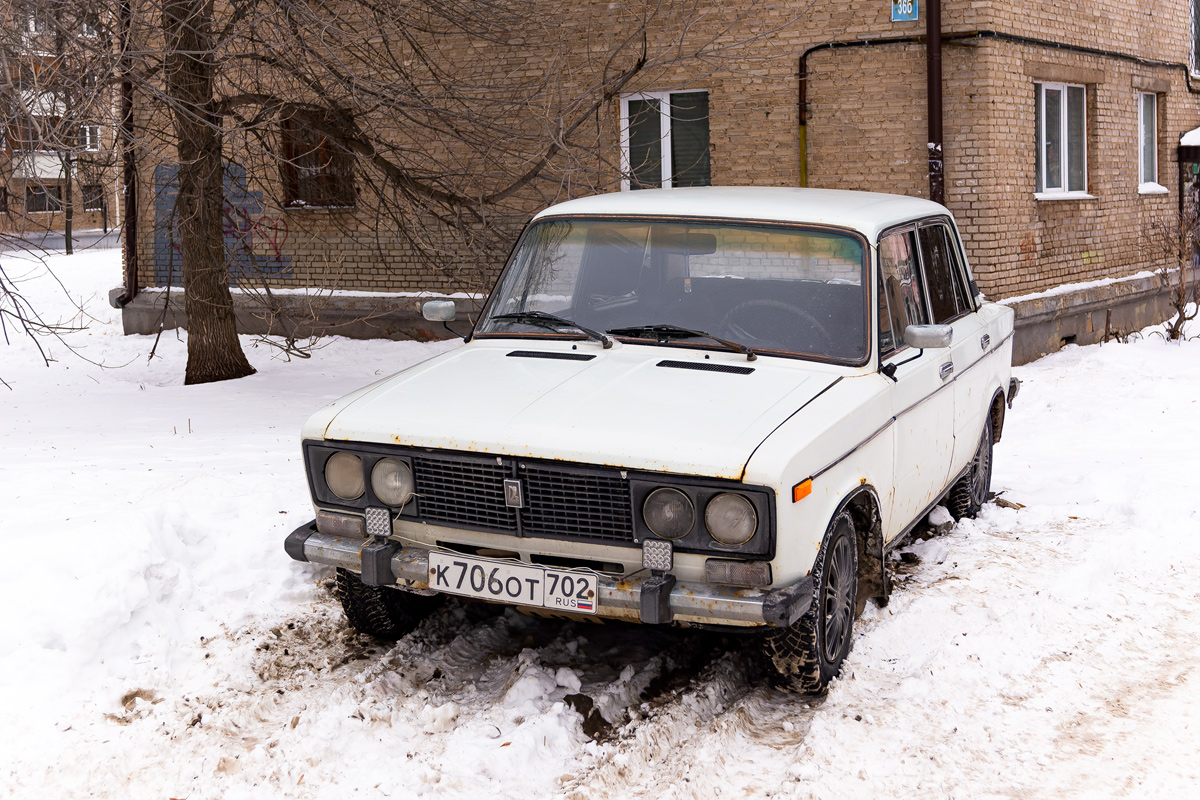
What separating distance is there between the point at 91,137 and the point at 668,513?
339 inches

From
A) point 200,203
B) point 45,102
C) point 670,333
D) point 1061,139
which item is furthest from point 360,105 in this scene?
point 1061,139

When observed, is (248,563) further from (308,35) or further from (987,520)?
(308,35)

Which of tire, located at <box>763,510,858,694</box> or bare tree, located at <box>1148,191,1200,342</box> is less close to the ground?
bare tree, located at <box>1148,191,1200,342</box>

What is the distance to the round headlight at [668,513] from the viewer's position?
12.0 feet

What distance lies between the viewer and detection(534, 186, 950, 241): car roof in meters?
4.78

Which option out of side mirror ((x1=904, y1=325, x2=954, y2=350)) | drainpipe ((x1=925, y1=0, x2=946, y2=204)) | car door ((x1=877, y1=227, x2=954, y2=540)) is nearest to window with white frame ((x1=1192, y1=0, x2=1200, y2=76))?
drainpipe ((x1=925, y1=0, x2=946, y2=204))

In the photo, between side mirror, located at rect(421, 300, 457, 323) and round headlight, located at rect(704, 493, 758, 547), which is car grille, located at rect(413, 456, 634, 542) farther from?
side mirror, located at rect(421, 300, 457, 323)

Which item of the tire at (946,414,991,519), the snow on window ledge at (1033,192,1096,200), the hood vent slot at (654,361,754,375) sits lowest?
the tire at (946,414,991,519)

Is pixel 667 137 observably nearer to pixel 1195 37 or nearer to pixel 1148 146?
pixel 1148 146

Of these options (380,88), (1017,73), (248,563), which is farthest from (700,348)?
(1017,73)

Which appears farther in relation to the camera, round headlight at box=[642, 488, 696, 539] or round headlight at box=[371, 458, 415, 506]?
round headlight at box=[371, 458, 415, 506]

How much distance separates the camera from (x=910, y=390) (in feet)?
15.4

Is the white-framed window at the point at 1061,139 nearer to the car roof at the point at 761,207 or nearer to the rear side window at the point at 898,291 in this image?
the car roof at the point at 761,207

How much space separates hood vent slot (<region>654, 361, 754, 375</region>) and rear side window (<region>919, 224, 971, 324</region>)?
59.3 inches
